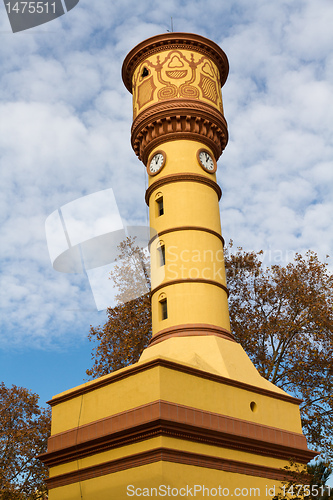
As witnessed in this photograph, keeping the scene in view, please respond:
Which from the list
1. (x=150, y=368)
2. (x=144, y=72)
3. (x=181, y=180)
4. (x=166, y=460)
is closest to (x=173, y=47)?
(x=144, y=72)

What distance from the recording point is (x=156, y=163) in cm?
1925

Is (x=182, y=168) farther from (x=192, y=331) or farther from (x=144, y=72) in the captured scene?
(x=192, y=331)

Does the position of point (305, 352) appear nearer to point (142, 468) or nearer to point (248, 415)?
point (248, 415)

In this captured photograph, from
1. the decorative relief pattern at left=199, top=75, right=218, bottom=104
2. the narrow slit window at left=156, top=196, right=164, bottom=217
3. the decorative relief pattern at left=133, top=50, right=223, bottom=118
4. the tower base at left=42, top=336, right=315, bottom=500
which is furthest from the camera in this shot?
the decorative relief pattern at left=199, top=75, right=218, bottom=104

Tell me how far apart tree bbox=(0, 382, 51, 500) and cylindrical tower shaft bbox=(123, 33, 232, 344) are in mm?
10983

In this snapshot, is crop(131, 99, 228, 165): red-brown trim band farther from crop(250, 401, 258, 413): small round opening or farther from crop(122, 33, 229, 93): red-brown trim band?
crop(250, 401, 258, 413): small round opening

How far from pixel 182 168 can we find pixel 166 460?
9.49 meters

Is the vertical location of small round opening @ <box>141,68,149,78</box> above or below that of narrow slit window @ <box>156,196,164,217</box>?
above

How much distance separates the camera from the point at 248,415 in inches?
588

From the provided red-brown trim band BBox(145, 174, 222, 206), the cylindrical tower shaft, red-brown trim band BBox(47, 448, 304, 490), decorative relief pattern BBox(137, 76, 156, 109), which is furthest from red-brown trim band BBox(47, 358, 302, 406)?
decorative relief pattern BBox(137, 76, 156, 109)

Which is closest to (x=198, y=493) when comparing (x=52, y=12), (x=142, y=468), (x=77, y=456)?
(x=142, y=468)

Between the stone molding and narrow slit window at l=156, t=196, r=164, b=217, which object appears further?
narrow slit window at l=156, t=196, r=164, b=217

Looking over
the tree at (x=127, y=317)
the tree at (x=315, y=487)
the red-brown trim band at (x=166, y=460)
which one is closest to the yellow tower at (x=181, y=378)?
the red-brown trim band at (x=166, y=460)

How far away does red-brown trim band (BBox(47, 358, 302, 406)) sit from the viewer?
44.2ft
